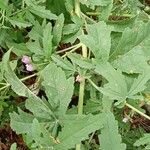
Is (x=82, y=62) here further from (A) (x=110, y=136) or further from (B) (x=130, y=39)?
(A) (x=110, y=136)

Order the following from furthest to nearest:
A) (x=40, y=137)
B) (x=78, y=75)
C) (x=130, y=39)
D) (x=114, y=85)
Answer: (x=78, y=75) < (x=130, y=39) < (x=114, y=85) < (x=40, y=137)

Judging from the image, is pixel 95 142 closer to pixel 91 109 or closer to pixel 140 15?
pixel 91 109

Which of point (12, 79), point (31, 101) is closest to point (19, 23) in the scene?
point (12, 79)

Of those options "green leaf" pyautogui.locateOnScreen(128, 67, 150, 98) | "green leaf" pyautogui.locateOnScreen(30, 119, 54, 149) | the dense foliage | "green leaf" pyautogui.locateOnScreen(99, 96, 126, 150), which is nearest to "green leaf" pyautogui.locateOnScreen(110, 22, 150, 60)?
the dense foliage

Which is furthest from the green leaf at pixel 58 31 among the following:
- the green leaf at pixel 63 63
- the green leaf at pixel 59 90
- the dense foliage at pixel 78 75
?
the green leaf at pixel 59 90

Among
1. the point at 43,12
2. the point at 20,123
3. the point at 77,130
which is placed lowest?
the point at 20,123

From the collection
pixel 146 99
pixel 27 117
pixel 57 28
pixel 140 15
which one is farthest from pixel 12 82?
pixel 140 15

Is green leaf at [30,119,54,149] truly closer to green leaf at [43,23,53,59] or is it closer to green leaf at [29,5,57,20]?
green leaf at [43,23,53,59]
